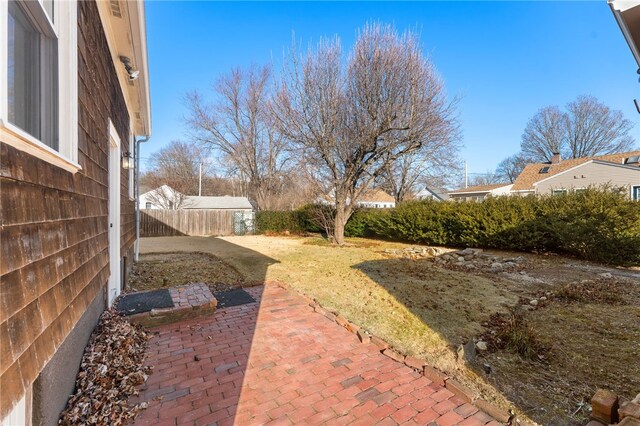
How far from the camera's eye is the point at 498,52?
10.9 metres

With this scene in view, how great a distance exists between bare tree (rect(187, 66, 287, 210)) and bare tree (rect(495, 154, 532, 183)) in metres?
27.8

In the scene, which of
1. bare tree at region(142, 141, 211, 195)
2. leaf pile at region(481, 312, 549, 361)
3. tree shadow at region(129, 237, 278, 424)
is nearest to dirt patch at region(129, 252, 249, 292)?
tree shadow at region(129, 237, 278, 424)

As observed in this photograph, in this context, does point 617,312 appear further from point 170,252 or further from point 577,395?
point 170,252

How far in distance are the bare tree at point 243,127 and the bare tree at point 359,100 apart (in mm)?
11953

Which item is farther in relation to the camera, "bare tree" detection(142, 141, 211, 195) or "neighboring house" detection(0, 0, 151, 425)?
"bare tree" detection(142, 141, 211, 195)

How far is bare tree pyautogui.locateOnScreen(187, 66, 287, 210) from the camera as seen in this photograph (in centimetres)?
2416

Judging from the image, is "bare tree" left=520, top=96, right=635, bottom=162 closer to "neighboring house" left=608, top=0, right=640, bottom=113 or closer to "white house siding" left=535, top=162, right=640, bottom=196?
"white house siding" left=535, top=162, right=640, bottom=196

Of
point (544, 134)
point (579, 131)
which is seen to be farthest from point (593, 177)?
point (544, 134)

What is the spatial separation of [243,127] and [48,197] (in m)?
24.6

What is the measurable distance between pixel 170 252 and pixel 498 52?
13.6 m

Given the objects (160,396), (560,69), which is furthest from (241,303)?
(560,69)

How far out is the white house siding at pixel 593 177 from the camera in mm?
16281

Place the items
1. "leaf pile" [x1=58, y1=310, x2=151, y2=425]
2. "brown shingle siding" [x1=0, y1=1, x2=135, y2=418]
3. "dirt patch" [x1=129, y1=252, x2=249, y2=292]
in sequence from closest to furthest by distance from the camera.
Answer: "brown shingle siding" [x1=0, y1=1, x2=135, y2=418]
"leaf pile" [x1=58, y1=310, x2=151, y2=425]
"dirt patch" [x1=129, y1=252, x2=249, y2=292]

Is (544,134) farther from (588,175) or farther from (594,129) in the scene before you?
(588,175)
